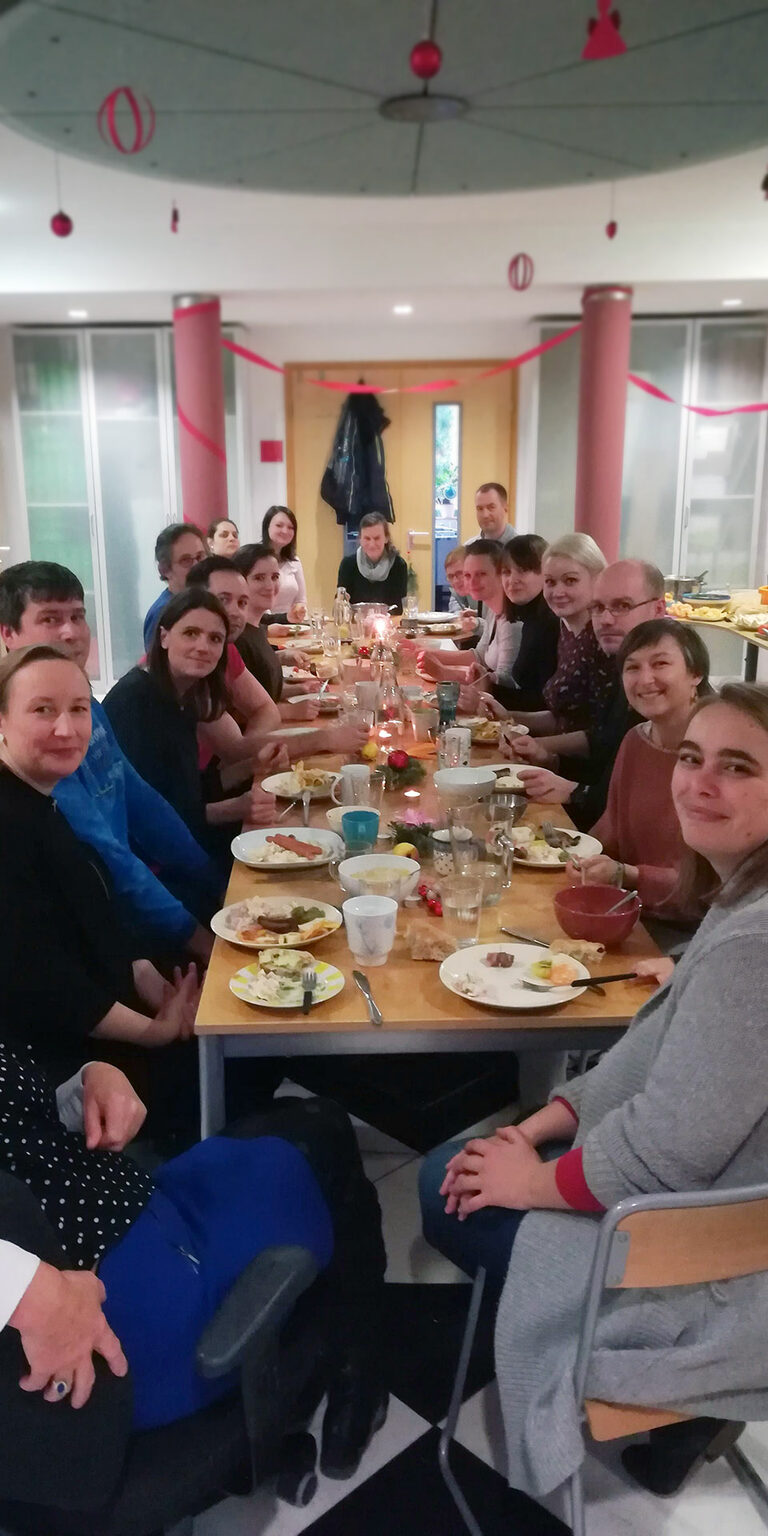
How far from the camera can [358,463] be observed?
7562 millimetres

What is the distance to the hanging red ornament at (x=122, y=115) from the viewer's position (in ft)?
11.2

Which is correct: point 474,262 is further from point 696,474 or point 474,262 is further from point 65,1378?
point 65,1378

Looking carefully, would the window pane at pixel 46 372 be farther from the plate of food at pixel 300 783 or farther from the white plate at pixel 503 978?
the white plate at pixel 503 978

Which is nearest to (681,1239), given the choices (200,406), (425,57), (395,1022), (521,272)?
(395,1022)

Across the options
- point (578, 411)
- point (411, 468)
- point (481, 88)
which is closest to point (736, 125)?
point (481, 88)

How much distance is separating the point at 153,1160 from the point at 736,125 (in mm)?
3867

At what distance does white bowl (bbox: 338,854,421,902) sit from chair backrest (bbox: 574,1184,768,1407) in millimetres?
840

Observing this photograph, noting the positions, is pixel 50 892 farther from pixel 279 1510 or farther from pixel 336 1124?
pixel 279 1510

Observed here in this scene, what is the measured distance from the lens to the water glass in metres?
Answer: 1.74

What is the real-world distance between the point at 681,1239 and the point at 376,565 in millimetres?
5506

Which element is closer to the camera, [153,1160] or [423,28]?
[153,1160]

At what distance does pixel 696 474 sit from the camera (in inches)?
285

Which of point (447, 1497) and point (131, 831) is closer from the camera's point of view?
point (447, 1497)

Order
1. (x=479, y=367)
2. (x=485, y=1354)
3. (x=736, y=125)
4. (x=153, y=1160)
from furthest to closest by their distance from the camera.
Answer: (x=479, y=367), (x=736, y=125), (x=153, y=1160), (x=485, y=1354)
